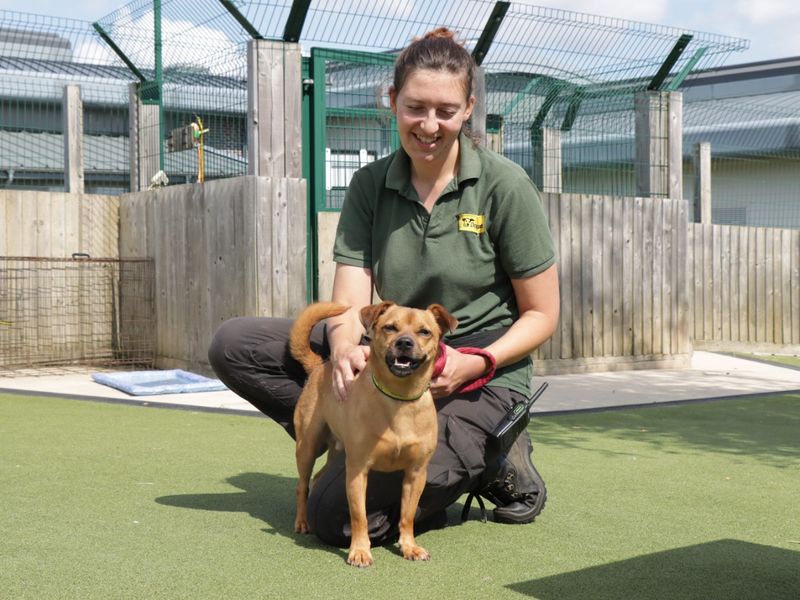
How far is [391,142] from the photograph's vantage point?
28.2ft

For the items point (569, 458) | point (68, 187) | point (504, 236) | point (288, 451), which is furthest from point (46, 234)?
point (504, 236)

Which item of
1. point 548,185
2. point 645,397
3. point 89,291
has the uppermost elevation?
point 548,185

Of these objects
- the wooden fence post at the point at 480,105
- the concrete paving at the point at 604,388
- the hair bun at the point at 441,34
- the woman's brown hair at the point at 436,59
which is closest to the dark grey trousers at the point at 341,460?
the woman's brown hair at the point at 436,59

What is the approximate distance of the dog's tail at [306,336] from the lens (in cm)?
358

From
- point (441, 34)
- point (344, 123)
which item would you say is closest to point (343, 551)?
point (441, 34)

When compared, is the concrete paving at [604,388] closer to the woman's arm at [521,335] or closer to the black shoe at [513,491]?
the black shoe at [513,491]

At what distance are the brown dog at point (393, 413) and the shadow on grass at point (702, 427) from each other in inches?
98.5

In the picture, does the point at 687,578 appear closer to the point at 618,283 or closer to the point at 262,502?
the point at 262,502

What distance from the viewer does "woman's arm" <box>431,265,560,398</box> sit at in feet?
11.1

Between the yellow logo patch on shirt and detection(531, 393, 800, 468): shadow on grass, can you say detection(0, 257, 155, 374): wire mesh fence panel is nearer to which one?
detection(531, 393, 800, 468): shadow on grass

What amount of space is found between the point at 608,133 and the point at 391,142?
2.30 m

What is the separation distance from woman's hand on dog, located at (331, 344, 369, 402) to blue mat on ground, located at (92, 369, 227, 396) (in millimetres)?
4028

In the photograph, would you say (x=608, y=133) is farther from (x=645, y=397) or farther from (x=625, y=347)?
(x=645, y=397)

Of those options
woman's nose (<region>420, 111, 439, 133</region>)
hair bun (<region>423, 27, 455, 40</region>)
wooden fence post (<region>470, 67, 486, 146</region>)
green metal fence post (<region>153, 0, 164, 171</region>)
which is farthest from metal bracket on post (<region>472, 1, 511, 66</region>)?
woman's nose (<region>420, 111, 439, 133</region>)
